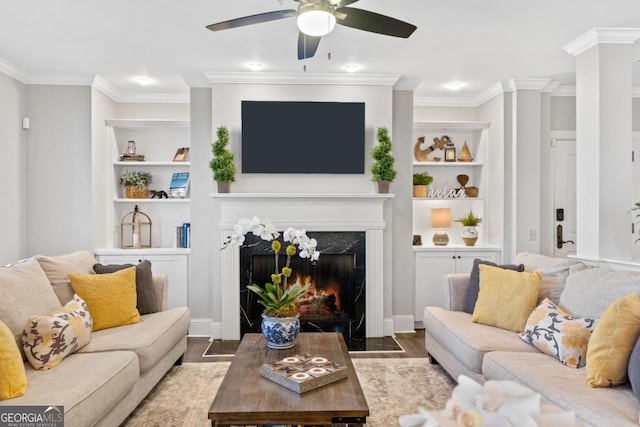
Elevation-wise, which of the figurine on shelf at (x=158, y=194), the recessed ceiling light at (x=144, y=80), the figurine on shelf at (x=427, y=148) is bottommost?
the figurine on shelf at (x=158, y=194)

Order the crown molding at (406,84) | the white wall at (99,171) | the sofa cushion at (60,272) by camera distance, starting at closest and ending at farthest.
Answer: the sofa cushion at (60,272), the white wall at (99,171), the crown molding at (406,84)

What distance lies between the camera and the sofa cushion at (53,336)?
2.24 meters

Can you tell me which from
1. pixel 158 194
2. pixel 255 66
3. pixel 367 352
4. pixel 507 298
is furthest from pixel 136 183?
pixel 507 298

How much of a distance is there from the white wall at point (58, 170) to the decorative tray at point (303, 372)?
316 cm

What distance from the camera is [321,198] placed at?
174 inches

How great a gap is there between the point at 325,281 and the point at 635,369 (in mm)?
3003

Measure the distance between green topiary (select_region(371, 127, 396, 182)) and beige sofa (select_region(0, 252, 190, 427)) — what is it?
2.28 metres

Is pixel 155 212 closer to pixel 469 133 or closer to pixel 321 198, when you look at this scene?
pixel 321 198

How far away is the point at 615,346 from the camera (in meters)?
2.00

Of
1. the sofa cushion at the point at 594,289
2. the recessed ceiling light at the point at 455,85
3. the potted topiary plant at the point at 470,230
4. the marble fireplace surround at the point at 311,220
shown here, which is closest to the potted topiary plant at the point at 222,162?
the marble fireplace surround at the point at 311,220

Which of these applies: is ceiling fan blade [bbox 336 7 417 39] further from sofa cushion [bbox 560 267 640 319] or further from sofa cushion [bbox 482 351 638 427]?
sofa cushion [bbox 482 351 638 427]

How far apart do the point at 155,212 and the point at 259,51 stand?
2312 mm

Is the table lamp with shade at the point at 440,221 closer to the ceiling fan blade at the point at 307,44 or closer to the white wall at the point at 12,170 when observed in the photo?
the ceiling fan blade at the point at 307,44

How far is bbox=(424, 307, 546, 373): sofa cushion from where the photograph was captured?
265cm
